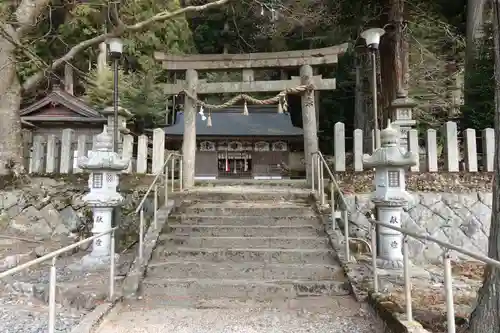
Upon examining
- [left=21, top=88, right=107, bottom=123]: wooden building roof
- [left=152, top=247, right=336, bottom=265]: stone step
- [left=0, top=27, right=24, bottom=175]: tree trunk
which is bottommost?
[left=152, top=247, right=336, bottom=265]: stone step

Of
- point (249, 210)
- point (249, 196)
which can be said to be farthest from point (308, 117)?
point (249, 210)

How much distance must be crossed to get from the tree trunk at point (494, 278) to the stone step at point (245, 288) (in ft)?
6.55

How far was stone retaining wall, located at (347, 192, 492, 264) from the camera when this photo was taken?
6.99 meters

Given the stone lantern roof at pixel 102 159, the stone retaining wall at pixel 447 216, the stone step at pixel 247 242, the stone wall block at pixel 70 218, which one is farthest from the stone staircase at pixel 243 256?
the stone wall block at pixel 70 218

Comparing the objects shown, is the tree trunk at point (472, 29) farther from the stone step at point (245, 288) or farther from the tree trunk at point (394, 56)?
the stone step at point (245, 288)

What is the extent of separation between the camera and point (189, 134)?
904cm

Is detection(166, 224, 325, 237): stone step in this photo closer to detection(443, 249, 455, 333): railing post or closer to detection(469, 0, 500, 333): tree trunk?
detection(469, 0, 500, 333): tree trunk

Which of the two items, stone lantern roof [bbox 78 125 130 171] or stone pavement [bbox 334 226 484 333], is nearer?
stone pavement [bbox 334 226 484 333]

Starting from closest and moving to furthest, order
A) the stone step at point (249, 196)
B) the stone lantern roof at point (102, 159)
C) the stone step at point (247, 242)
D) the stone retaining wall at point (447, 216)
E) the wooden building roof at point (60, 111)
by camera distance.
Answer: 1. the stone step at point (247, 242)
2. the stone lantern roof at point (102, 159)
3. the stone retaining wall at point (447, 216)
4. the stone step at point (249, 196)
5. the wooden building roof at point (60, 111)

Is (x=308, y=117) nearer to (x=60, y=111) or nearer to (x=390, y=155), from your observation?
(x=390, y=155)

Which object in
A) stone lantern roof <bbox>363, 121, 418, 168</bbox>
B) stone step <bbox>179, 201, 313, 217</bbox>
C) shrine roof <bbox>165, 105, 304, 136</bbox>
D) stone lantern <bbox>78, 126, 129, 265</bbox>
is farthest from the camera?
shrine roof <bbox>165, 105, 304, 136</bbox>

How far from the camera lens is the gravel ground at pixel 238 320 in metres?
3.65

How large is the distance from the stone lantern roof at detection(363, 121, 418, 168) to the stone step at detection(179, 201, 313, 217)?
1.53 metres

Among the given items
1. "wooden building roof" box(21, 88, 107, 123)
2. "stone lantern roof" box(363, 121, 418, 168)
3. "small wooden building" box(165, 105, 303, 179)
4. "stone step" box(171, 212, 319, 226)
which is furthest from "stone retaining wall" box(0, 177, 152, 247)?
"small wooden building" box(165, 105, 303, 179)
